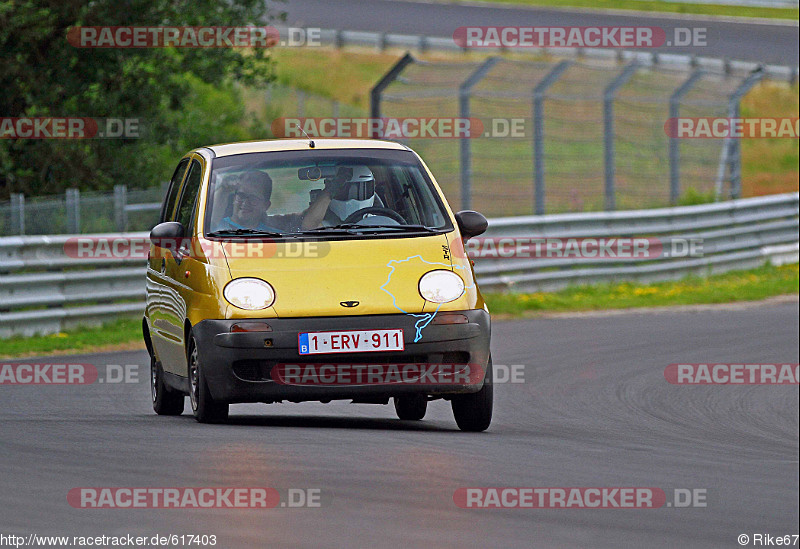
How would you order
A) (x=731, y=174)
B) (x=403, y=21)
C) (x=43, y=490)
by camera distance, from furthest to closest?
1. (x=403, y=21)
2. (x=731, y=174)
3. (x=43, y=490)

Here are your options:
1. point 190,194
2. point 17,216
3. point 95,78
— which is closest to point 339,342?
point 190,194

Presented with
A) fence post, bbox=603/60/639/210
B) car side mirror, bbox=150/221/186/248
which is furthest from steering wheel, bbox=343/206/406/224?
fence post, bbox=603/60/639/210

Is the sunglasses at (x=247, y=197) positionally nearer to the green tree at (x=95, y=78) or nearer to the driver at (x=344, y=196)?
the driver at (x=344, y=196)

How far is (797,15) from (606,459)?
3374 cm

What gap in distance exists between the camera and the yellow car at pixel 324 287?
812 centimetres

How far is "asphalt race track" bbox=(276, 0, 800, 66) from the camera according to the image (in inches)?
1351

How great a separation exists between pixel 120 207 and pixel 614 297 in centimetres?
614

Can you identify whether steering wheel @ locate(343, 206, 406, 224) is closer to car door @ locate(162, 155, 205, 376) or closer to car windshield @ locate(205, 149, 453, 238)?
car windshield @ locate(205, 149, 453, 238)

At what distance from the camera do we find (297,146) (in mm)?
9320

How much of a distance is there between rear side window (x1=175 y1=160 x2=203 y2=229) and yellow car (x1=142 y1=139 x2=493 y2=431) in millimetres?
27

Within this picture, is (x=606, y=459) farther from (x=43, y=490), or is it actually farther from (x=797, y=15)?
(x=797, y=15)

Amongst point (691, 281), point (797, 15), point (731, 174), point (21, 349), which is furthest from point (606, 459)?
point (797, 15)

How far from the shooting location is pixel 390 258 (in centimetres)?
844

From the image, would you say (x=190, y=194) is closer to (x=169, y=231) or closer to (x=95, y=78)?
(x=169, y=231)
